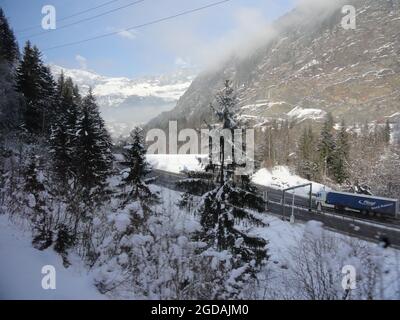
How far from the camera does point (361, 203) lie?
37.4 m

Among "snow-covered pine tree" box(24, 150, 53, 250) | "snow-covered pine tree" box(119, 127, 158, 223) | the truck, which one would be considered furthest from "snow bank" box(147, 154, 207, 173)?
"snow-covered pine tree" box(24, 150, 53, 250)

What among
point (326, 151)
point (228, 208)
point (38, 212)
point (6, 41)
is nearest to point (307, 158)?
point (326, 151)

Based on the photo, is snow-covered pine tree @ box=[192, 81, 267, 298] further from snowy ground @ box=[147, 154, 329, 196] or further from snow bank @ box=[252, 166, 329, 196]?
snow bank @ box=[252, 166, 329, 196]

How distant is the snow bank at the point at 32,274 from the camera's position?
16.6ft

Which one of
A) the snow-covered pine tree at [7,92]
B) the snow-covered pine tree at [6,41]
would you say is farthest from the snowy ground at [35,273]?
the snow-covered pine tree at [6,41]

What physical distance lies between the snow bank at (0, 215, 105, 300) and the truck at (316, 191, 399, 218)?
35922 mm

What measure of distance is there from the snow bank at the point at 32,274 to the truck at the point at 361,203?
35.9 m

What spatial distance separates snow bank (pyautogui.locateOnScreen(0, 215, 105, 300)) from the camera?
16.6ft

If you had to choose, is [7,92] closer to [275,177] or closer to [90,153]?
[90,153]
